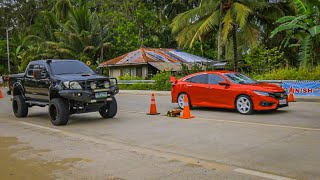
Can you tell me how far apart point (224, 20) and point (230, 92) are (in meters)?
12.6

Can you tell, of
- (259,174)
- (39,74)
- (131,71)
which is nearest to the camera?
(259,174)

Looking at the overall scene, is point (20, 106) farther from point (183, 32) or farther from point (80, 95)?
point (183, 32)

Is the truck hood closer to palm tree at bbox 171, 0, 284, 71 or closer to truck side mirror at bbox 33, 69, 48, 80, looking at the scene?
truck side mirror at bbox 33, 69, 48, 80

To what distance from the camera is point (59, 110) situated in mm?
11133

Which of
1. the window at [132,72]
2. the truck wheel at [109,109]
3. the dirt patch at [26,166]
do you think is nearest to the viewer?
the dirt patch at [26,166]

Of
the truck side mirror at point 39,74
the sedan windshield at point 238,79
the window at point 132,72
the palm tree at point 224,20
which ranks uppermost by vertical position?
the palm tree at point 224,20

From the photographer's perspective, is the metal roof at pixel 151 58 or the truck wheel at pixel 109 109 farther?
the metal roof at pixel 151 58

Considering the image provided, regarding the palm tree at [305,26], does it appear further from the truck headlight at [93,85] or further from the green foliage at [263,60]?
the truck headlight at [93,85]

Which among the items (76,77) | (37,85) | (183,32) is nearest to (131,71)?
(183,32)

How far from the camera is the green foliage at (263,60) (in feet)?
91.3

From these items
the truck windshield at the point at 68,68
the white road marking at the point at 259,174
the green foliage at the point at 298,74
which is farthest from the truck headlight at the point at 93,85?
the green foliage at the point at 298,74

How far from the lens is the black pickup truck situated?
1109cm

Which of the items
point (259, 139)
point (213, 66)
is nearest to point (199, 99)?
point (259, 139)

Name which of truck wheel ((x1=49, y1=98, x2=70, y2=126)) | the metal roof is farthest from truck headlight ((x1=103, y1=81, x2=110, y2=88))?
the metal roof
